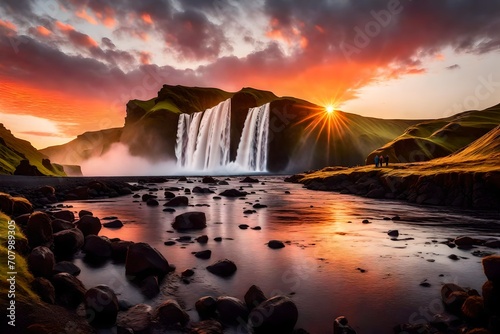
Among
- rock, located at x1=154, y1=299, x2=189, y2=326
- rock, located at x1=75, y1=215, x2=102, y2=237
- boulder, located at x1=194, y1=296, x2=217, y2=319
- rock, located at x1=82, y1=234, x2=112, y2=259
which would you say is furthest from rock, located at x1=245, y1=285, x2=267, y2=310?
rock, located at x1=75, y1=215, x2=102, y2=237

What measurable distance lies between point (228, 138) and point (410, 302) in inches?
4884

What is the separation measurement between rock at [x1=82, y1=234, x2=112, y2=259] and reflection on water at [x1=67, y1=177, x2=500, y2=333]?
0.92 meters

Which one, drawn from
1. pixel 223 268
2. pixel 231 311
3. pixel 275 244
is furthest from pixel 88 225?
pixel 231 311

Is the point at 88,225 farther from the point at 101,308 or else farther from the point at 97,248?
the point at 101,308

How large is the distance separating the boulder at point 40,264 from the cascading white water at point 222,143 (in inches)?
4480

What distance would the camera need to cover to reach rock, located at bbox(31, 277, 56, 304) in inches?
315

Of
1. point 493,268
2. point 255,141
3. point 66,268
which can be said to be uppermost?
point 255,141

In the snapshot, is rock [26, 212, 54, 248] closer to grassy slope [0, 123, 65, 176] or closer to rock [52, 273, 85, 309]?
rock [52, 273, 85, 309]

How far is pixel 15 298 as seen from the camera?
7070 millimetres

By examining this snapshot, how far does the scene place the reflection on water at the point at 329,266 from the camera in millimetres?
9117

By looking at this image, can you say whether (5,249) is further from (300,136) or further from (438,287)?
(300,136)

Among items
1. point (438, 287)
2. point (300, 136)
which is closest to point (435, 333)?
point (438, 287)

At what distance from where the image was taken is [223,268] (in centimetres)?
1180

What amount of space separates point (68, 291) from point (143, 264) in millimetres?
2650
